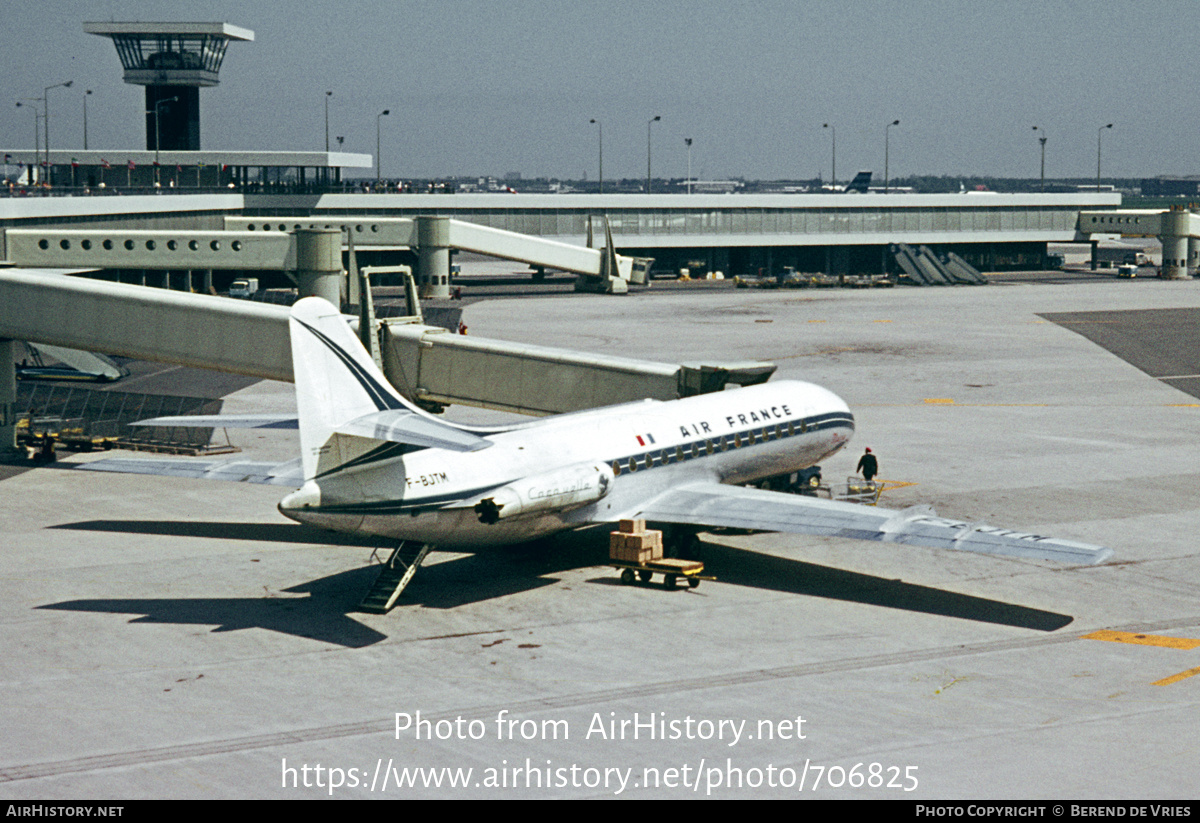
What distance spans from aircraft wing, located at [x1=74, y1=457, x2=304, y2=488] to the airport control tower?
140485 millimetres

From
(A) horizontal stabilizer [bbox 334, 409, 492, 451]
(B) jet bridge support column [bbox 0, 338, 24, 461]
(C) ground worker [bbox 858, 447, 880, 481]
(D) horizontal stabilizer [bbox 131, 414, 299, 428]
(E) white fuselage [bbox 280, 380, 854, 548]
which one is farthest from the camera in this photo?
(B) jet bridge support column [bbox 0, 338, 24, 461]

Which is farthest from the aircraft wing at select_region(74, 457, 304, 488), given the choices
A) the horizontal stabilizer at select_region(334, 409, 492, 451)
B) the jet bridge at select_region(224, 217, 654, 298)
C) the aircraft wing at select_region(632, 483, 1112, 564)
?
the jet bridge at select_region(224, 217, 654, 298)

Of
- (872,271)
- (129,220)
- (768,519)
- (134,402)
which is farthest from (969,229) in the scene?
(768,519)

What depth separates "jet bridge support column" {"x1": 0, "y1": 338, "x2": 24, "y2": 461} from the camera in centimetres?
5125

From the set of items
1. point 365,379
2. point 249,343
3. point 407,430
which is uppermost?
point 365,379

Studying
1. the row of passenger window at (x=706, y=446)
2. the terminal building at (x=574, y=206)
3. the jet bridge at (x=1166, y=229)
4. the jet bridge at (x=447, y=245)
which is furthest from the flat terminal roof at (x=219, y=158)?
the row of passenger window at (x=706, y=446)

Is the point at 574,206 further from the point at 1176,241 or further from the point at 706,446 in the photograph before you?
the point at 706,446

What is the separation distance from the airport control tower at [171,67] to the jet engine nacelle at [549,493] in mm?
149575

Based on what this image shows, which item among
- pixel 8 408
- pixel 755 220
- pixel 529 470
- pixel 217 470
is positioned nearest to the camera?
pixel 529 470

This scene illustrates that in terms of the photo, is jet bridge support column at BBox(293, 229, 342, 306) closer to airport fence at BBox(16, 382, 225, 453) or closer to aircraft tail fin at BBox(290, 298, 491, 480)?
airport fence at BBox(16, 382, 225, 453)

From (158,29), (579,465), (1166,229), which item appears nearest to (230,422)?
(579,465)

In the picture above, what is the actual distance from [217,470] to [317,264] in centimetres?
2278

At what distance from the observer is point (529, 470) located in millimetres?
33719
